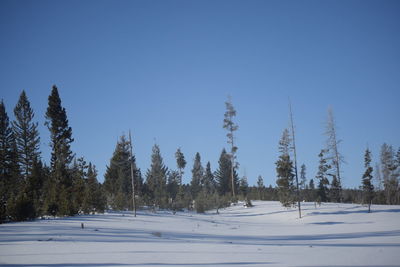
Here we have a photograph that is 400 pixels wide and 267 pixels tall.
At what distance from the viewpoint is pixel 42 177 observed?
1144 inches

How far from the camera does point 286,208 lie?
34.1m

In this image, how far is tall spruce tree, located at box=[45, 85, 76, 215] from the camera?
70.0ft

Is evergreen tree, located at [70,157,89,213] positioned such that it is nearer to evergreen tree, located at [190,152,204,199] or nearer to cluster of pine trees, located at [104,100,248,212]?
cluster of pine trees, located at [104,100,248,212]

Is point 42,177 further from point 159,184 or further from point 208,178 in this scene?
point 208,178

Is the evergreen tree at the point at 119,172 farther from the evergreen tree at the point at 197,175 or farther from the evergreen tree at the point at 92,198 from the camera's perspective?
the evergreen tree at the point at 197,175

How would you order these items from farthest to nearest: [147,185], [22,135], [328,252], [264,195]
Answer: [264,195], [147,185], [22,135], [328,252]

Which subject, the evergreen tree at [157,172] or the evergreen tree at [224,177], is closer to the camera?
the evergreen tree at [157,172]

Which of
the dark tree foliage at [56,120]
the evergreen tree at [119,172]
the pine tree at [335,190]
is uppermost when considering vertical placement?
the dark tree foliage at [56,120]

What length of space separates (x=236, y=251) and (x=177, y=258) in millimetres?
2388

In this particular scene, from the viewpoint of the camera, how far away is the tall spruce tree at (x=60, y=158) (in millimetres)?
21344

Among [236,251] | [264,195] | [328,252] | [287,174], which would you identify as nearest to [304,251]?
[328,252]

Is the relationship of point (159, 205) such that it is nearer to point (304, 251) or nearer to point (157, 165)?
point (157, 165)

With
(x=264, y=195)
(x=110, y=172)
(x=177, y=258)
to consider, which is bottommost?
(x=264, y=195)

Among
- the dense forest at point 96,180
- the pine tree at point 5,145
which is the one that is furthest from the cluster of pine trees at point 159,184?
the pine tree at point 5,145
